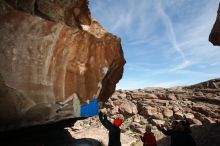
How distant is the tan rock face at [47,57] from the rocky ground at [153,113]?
6.09 metres

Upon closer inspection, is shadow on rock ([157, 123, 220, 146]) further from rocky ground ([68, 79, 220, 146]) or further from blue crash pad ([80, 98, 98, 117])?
blue crash pad ([80, 98, 98, 117])

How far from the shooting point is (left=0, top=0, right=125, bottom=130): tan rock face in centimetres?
588

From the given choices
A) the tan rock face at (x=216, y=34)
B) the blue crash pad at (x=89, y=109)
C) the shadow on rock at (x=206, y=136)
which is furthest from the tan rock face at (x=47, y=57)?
the shadow on rock at (x=206, y=136)

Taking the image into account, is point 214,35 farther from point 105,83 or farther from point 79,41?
point 79,41

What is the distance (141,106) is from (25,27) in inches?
608

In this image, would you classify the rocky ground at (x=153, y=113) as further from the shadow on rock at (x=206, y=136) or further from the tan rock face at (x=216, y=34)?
the tan rock face at (x=216, y=34)

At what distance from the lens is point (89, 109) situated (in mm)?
8266

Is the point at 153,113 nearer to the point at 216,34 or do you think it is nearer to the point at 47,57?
the point at 216,34

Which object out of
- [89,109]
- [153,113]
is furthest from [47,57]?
[153,113]

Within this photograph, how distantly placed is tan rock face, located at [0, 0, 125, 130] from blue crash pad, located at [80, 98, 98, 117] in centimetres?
20

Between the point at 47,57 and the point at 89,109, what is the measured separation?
2.48 meters

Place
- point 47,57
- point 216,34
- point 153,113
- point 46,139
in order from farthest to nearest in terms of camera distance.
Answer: point 153,113, point 46,139, point 216,34, point 47,57

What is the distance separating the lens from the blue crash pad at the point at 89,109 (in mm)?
7997

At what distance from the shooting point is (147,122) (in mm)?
18078
